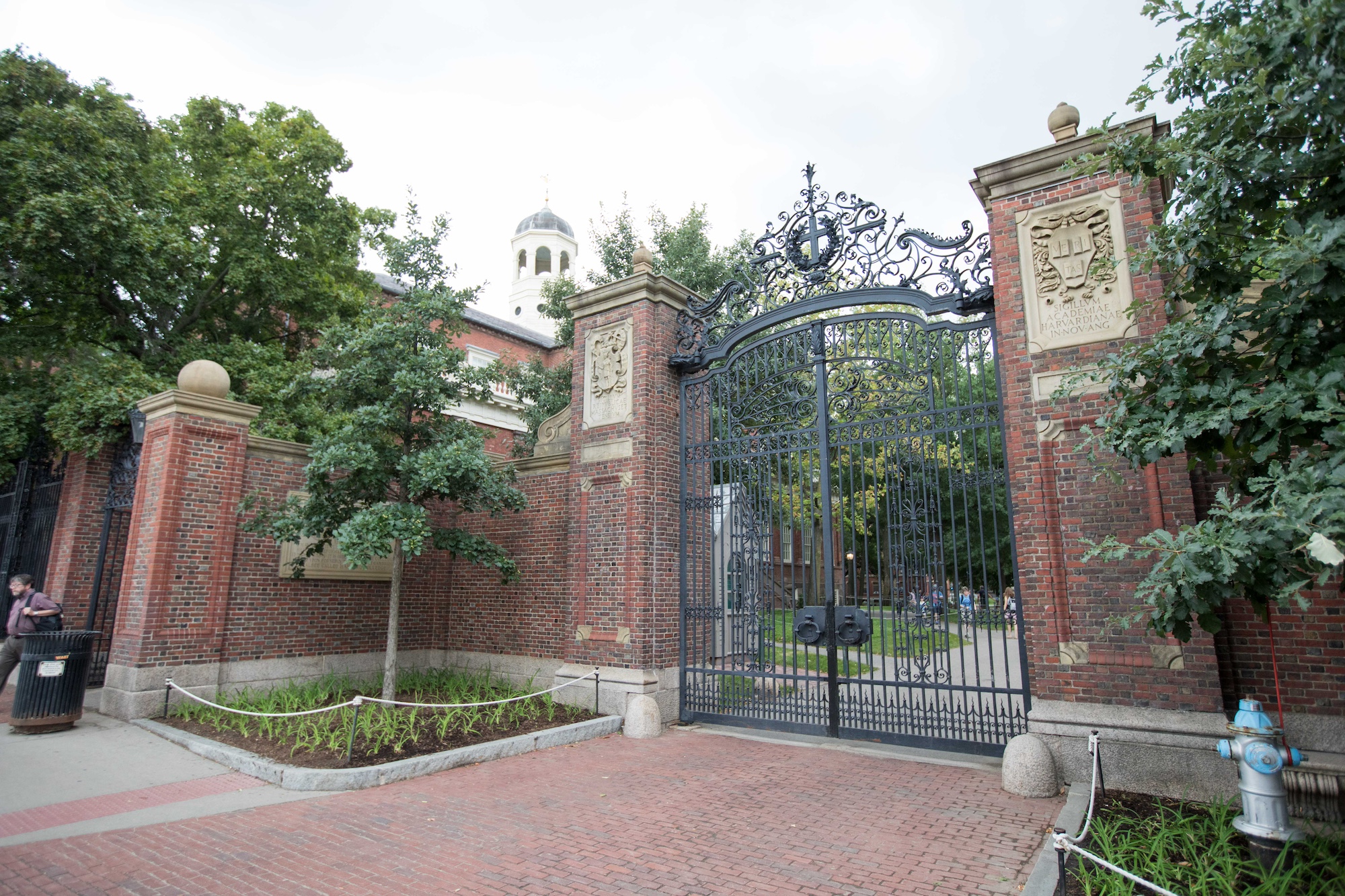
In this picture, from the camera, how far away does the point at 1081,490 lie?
6367 mm

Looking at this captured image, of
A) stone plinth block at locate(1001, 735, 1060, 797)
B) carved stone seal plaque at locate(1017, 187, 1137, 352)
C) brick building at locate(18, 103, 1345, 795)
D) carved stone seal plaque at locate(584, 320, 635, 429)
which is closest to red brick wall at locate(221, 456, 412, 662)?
brick building at locate(18, 103, 1345, 795)

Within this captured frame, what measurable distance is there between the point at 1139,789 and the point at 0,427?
52.5 feet

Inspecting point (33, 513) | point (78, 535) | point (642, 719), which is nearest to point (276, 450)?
point (78, 535)

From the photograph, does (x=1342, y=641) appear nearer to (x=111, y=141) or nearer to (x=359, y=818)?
(x=359, y=818)

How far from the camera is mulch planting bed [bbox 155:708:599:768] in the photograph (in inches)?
263

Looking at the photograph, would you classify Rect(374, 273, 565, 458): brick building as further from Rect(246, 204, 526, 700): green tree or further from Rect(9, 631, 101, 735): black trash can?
Rect(9, 631, 101, 735): black trash can

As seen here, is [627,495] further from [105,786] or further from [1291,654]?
[1291,654]

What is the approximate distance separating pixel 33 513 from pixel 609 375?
1105 centimetres

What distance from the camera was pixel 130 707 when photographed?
8430 millimetres

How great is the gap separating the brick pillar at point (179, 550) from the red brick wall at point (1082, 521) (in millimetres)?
9257

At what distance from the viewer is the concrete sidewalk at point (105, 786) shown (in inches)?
211

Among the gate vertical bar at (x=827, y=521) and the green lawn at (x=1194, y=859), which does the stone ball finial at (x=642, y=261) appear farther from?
the green lawn at (x=1194, y=859)

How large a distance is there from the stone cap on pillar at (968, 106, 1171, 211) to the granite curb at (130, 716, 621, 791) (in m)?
7.18

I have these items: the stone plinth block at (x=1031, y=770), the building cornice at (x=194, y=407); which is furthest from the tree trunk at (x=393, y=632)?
the stone plinth block at (x=1031, y=770)
